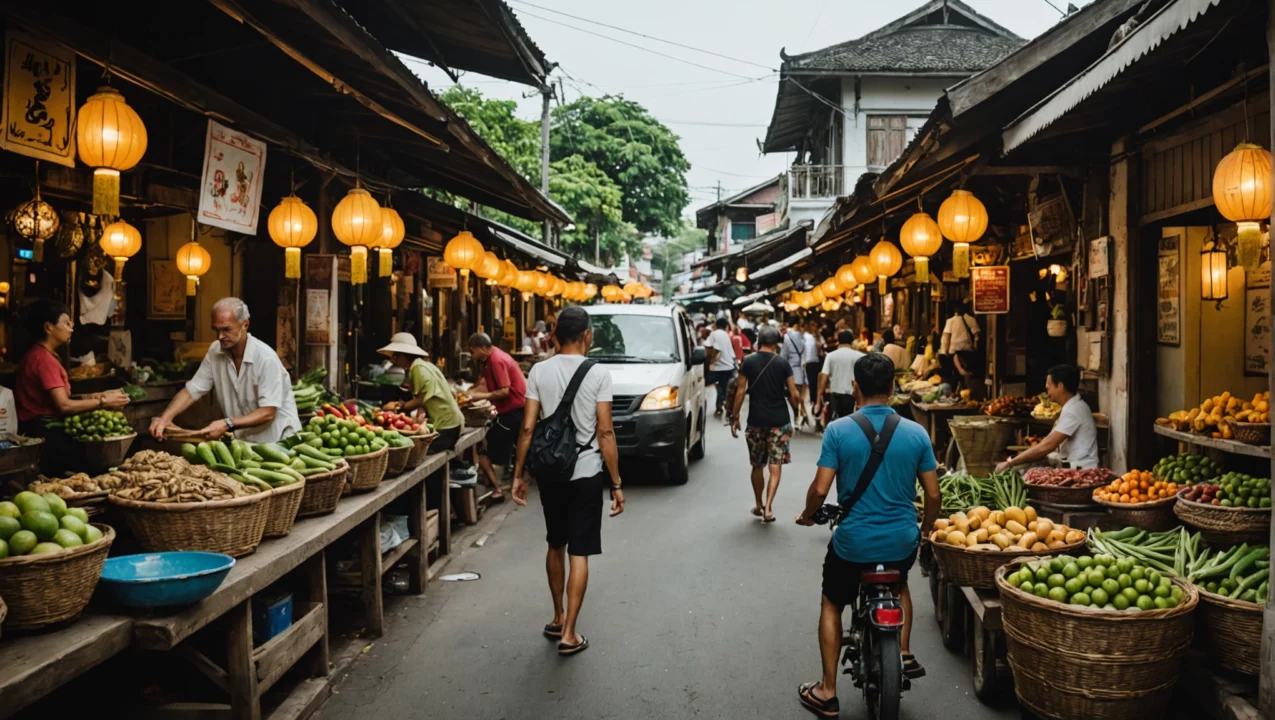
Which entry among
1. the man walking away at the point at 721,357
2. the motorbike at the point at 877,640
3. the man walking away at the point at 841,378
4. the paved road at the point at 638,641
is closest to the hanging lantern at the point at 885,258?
the man walking away at the point at 841,378

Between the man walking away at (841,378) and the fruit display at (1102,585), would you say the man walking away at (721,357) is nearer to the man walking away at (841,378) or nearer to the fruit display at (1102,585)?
the man walking away at (841,378)

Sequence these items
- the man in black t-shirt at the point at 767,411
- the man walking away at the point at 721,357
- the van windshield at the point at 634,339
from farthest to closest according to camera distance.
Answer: the man walking away at the point at 721,357 → the van windshield at the point at 634,339 → the man in black t-shirt at the point at 767,411

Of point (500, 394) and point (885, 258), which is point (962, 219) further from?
point (500, 394)

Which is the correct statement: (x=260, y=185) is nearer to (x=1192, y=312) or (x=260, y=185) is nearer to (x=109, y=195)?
(x=109, y=195)

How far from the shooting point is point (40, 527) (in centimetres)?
346

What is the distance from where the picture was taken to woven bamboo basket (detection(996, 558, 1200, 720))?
4.10m

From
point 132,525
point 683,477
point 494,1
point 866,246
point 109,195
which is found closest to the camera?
point 132,525

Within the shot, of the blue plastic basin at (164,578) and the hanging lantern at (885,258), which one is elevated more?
the hanging lantern at (885,258)

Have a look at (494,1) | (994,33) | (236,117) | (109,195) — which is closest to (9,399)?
(236,117)

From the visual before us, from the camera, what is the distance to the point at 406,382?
10336mm

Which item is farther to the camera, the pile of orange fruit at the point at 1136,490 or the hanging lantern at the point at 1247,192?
the pile of orange fruit at the point at 1136,490

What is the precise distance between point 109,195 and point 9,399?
399cm

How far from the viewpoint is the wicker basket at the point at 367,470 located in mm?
6098

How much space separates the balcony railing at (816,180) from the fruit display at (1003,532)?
2406 centimetres
